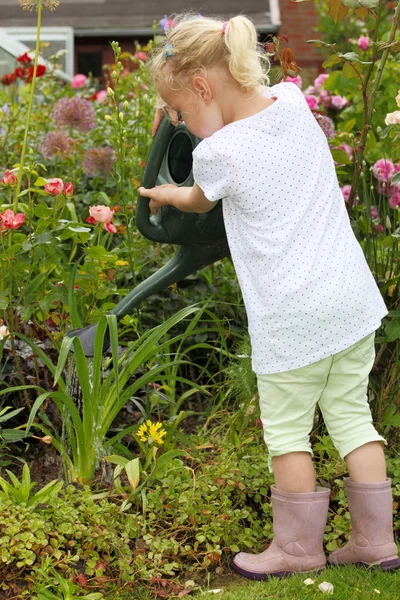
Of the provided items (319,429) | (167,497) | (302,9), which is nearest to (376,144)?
(319,429)

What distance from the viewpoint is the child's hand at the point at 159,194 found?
2.27 m

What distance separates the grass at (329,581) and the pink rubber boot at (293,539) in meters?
0.03

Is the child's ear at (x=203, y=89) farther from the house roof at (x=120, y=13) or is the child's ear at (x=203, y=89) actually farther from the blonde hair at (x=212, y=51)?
the house roof at (x=120, y=13)

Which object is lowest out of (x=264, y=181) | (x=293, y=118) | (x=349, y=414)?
(x=349, y=414)

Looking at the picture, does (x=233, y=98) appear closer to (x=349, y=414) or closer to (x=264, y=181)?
(x=264, y=181)

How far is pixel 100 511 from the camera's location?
2.31 m

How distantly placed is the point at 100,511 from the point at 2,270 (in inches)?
33.3

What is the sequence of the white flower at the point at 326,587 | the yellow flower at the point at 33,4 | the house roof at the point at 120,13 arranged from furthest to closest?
the house roof at the point at 120,13
the yellow flower at the point at 33,4
the white flower at the point at 326,587

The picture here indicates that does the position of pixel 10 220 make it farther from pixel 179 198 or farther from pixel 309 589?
pixel 309 589

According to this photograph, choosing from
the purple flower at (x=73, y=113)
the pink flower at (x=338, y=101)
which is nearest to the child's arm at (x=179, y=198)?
the purple flower at (x=73, y=113)

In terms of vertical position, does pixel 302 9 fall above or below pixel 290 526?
above

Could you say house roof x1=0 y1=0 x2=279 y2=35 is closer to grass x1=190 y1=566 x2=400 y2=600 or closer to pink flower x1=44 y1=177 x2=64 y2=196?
pink flower x1=44 y1=177 x2=64 y2=196

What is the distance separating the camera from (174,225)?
240cm

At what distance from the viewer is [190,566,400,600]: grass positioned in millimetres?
2143
